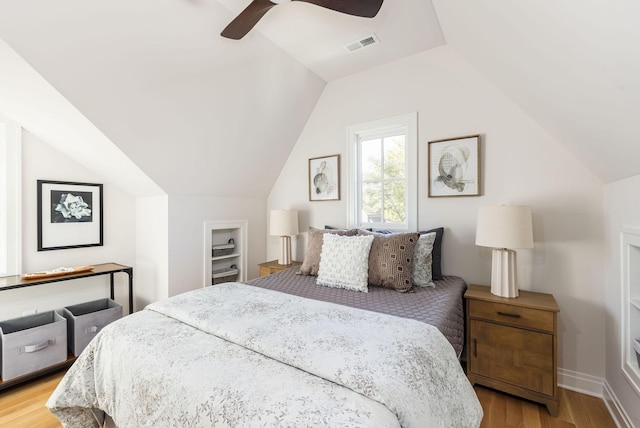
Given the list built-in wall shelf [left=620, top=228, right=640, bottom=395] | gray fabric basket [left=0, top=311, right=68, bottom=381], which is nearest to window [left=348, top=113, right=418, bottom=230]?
built-in wall shelf [left=620, top=228, right=640, bottom=395]

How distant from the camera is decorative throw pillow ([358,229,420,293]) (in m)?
2.03

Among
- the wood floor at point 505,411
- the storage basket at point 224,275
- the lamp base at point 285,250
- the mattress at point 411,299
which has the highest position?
the lamp base at point 285,250

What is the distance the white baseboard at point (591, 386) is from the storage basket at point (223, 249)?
10.5 ft

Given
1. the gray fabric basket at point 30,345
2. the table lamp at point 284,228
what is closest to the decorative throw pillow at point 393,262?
the table lamp at point 284,228

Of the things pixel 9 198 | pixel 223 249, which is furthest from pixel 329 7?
pixel 9 198

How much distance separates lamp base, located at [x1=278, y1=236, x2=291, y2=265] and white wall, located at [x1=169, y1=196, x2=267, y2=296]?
23.0 inches

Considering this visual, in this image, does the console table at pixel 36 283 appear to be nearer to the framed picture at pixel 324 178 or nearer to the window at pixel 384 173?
the framed picture at pixel 324 178

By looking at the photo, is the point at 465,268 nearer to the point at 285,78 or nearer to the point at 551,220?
the point at 551,220

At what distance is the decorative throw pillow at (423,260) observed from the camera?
2133 mm

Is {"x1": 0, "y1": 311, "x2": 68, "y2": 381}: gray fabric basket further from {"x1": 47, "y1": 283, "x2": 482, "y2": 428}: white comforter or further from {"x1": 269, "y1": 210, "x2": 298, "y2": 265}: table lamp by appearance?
{"x1": 269, "y1": 210, "x2": 298, "y2": 265}: table lamp

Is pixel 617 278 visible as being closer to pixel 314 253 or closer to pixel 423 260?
pixel 423 260

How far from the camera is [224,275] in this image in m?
3.31

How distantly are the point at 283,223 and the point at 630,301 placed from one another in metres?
2.63

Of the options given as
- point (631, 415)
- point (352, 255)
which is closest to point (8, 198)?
point (352, 255)
